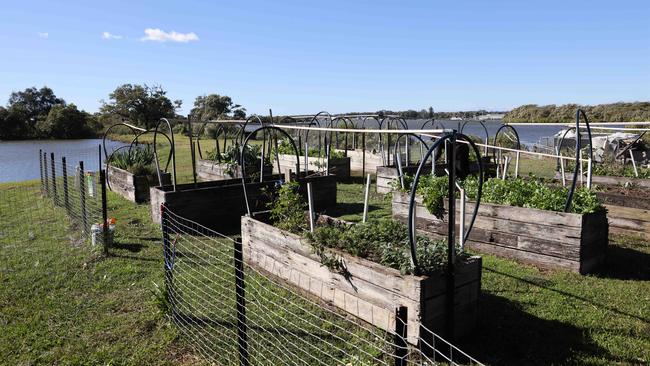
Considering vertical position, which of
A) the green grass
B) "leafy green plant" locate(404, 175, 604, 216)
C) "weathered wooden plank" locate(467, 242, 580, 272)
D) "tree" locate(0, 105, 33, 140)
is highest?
"tree" locate(0, 105, 33, 140)

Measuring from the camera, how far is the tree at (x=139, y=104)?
170 feet

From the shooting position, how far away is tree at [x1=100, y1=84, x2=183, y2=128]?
51.7 meters

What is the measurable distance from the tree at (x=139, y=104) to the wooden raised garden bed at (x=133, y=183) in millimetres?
42809

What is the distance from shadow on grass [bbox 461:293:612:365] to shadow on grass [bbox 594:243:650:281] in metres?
1.72

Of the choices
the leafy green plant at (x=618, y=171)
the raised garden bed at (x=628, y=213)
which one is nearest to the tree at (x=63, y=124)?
the leafy green plant at (x=618, y=171)

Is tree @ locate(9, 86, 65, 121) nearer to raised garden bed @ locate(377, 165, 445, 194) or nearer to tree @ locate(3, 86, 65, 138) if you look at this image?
tree @ locate(3, 86, 65, 138)

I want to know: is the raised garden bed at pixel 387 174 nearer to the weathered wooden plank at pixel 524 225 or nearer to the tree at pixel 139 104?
the weathered wooden plank at pixel 524 225

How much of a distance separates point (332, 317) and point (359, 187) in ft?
26.0

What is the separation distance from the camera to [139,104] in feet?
171

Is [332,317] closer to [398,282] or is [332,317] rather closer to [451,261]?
[398,282]

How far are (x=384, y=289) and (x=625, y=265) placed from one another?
3.70 meters

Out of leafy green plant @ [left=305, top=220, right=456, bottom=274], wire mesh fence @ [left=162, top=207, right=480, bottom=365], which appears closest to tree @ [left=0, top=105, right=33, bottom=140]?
wire mesh fence @ [left=162, top=207, right=480, bottom=365]

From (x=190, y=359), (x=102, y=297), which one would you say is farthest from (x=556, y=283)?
(x=102, y=297)

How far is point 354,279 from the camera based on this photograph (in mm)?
3959
